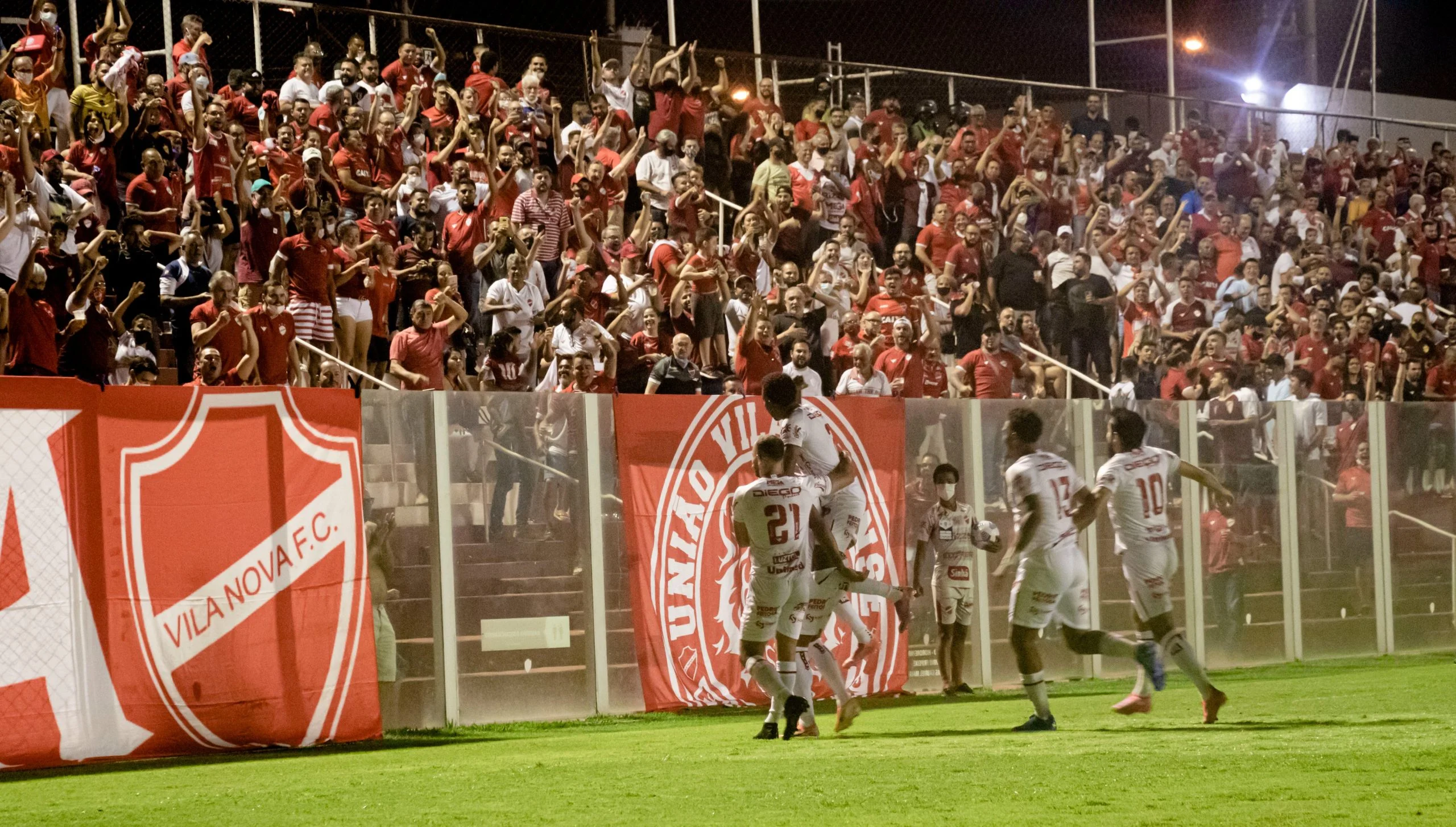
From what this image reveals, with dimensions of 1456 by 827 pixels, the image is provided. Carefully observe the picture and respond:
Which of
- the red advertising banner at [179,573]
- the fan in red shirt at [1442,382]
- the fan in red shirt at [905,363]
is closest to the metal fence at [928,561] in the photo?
the red advertising banner at [179,573]

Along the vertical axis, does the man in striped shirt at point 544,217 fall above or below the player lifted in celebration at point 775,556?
above

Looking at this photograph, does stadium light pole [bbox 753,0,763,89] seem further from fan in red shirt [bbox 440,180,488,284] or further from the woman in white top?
the woman in white top

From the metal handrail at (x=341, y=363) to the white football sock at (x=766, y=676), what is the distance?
16.7 ft

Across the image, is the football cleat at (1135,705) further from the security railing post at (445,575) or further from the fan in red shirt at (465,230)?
the fan in red shirt at (465,230)

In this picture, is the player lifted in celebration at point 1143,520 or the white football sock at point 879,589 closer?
the player lifted in celebration at point 1143,520

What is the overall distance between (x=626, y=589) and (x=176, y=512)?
13.2ft

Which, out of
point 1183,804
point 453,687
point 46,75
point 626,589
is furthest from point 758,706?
point 46,75

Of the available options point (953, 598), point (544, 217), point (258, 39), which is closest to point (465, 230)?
point (544, 217)

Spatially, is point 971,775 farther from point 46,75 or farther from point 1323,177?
point 1323,177

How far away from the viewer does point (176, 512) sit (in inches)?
488

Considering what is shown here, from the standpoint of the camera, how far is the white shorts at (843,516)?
13688 millimetres

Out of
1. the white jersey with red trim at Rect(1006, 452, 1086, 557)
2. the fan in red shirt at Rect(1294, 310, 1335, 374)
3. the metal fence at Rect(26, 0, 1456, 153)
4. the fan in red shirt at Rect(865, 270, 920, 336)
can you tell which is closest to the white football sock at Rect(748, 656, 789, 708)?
the white jersey with red trim at Rect(1006, 452, 1086, 557)

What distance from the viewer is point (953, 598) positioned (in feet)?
53.7

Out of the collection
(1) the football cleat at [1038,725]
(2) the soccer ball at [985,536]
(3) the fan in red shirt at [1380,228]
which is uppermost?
(3) the fan in red shirt at [1380,228]
